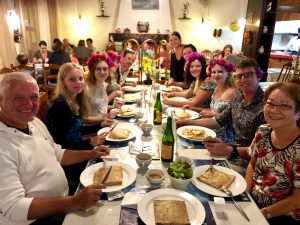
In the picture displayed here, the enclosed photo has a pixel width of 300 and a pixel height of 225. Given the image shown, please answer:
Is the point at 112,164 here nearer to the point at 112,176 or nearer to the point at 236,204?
the point at 112,176

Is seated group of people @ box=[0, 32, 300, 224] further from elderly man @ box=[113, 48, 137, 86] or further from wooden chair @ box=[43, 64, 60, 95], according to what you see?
wooden chair @ box=[43, 64, 60, 95]

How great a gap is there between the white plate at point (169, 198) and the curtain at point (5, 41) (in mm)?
5690

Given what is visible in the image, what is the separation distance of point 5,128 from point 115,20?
827cm

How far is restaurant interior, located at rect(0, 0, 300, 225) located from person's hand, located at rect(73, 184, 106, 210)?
2 centimetres

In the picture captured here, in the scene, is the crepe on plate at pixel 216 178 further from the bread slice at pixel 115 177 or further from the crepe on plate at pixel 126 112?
the crepe on plate at pixel 126 112

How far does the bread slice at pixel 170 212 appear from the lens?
2.89 feet

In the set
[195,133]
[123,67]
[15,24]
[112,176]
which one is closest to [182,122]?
[195,133]

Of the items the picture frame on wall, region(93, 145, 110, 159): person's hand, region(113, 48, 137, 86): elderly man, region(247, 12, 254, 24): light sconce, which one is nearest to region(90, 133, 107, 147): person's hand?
region(93, 145, 110, 159): person's hand

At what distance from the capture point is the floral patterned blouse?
1143mm

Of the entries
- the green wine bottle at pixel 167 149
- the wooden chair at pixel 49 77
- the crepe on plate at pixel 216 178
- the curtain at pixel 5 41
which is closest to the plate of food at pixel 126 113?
the green wine bottle at pixel 167 149

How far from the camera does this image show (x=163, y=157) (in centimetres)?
133

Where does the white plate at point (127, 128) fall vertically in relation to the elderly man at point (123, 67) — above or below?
below

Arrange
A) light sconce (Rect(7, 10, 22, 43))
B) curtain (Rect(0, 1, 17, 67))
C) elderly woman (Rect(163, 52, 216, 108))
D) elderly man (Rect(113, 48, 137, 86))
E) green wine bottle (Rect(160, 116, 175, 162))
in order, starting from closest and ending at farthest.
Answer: green wine bottle (Rect(160, 116, 175, 162)) < elderly woman (Rect(163, 52, 216, 108)) < elderly man (Rect(113, 48, 137, 86)) < curtain (Rect(0, 1, 17, 67)) < light sconce (Rect(7, 10, 22, 43))

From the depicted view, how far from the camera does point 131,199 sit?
1.00 m
